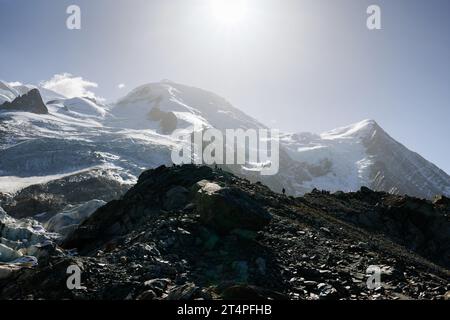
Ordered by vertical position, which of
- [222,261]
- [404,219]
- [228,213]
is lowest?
[404,219]

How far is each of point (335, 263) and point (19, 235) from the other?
144ft

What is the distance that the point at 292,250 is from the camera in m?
21.4

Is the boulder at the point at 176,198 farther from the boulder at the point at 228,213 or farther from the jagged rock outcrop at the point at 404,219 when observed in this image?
the jagged rock outcrop at the point at 404,219

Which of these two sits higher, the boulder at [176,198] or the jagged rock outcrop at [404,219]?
the boulder at [176,198]

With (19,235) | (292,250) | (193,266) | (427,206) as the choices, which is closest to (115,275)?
(193,266)

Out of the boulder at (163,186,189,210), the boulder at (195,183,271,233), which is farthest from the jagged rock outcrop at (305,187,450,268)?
the boulder at (195,183,271,233)

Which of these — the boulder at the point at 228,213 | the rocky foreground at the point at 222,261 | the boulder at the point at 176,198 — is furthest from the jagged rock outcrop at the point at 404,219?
the boulder at the point at 228,213

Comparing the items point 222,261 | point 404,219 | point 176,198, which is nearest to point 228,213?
point 222,261

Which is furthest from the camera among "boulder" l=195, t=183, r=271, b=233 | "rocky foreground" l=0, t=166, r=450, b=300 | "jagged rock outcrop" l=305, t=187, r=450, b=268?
"jagged rock outcrop" l=305, t=187, r=450, b=268

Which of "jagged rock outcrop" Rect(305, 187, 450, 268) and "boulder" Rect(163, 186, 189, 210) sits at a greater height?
"boulder" Rect(163, 186, 189, 210)

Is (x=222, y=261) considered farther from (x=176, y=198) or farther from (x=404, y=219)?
(x=404, y=219)

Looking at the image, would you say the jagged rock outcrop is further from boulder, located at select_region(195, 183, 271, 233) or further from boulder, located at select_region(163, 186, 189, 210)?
boulder, located at select_region(195, 183, 271, 233)

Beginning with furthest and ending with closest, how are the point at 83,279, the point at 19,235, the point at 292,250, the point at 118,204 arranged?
the point at 19,235 → the point at 118,204 → the point at 292,250 → the point at 83,279
